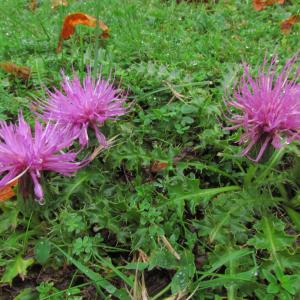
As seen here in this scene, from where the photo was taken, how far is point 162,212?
199 cm

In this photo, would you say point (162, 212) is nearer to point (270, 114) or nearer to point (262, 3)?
point (270, 114)

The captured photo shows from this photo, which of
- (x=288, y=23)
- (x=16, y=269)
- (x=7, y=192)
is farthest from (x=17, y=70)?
(x=288, y=23)

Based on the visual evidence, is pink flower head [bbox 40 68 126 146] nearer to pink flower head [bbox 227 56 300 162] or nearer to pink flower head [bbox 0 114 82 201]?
pink flower head [bbox 0 114 82 201]

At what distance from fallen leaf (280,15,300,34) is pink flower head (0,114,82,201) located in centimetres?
213

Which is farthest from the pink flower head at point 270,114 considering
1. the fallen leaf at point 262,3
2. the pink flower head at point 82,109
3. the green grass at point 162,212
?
the fallen leaf at point 262,3

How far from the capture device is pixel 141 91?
2.66 m

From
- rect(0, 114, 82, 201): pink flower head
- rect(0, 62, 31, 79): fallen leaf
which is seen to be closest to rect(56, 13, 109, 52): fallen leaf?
rect(0, 62, 31, 79): fallen leaf

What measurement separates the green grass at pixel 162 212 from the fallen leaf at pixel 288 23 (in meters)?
0.58

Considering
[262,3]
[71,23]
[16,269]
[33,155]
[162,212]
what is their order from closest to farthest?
[33,155]
[16,269]
[162,212]
[71,23]
[262,3]

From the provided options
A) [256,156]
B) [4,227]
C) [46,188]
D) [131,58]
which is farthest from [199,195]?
[131,58]

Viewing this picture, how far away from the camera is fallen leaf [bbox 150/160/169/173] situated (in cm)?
220

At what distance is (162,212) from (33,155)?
61 centimetres

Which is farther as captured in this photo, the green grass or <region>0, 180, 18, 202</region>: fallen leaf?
<region>0, 180, 18, 202</region>: fallen leaf

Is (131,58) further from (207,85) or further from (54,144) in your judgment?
(54,144)
